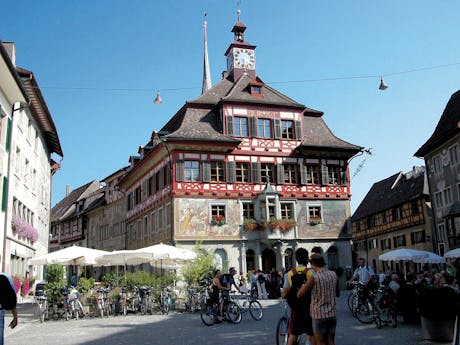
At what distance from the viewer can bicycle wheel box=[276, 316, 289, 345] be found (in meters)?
9.56

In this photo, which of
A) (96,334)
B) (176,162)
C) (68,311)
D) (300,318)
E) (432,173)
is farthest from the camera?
(432,173)

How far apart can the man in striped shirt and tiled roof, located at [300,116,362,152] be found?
→ 1126 inches

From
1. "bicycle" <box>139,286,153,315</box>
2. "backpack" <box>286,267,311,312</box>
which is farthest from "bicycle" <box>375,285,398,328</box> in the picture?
"bicycle" <box>139,286,153,315</box>

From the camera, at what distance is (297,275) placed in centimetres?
792

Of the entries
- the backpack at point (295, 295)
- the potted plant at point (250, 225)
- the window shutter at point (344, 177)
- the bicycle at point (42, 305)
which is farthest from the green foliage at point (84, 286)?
the window shutter at point (344, 177)

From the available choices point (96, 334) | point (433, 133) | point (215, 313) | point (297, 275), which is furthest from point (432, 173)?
point (297, 275)

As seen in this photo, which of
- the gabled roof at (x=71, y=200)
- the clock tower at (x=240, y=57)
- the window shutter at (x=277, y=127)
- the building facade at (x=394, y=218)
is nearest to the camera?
the window shutter at (x=277, y=127)

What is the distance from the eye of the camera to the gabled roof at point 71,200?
75.0 meters

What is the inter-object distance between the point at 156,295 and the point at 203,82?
4674cm

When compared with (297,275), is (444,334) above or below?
below

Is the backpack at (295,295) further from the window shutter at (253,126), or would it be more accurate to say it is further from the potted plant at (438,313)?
the window shutter at (253,126)

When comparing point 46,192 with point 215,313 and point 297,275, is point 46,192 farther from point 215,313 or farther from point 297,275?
point 297,275

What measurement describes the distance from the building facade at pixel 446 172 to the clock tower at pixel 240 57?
46.6 feet

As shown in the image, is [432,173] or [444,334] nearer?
[444,334]
